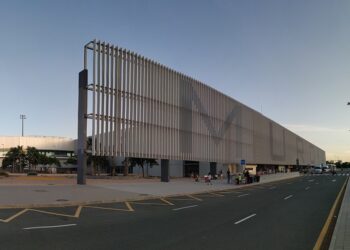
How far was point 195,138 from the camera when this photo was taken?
59156mm

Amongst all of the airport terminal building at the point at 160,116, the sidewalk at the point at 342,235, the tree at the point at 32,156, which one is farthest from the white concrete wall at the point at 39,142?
the sidewalk at the point at 342,235

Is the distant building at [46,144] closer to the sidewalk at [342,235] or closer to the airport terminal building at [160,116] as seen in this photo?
the airport terminal building at [160,116]

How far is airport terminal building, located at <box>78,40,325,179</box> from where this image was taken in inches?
1574

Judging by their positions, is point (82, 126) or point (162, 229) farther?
point (82, 126)

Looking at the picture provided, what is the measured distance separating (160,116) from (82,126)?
47.4 ft

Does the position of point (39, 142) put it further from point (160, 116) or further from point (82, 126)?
point (82, 126)

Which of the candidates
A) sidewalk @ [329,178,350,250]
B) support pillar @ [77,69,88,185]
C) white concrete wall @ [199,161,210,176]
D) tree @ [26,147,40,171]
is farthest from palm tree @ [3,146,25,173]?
sidewalk @ [329,178,350,250]

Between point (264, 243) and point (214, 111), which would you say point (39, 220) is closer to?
point (264, 243)

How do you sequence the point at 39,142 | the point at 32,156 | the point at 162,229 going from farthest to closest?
the point at 39,142 < the point at 32,156 < the point at 162,229

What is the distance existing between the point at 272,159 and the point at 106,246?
106 meters

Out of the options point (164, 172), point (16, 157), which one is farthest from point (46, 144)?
point (164, 172)

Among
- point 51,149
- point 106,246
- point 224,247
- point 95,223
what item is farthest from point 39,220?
point 51,149

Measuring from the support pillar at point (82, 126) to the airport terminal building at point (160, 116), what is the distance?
0.31 feet

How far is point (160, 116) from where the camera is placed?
50.0m
